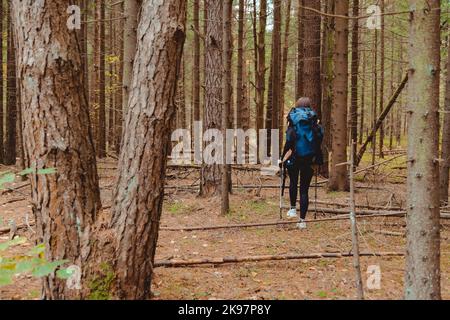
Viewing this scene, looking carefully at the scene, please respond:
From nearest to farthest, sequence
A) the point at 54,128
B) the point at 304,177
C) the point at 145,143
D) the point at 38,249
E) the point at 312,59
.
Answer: the point at 38,249 < the point at 54,128 < the point at 145,143 < the point at 304,177 < the point at 312,59

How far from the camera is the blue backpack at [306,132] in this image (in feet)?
23.0

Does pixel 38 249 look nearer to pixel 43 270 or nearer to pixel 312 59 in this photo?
pixel 43 270

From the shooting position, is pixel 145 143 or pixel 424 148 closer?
pixel 424 148

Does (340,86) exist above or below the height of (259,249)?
above

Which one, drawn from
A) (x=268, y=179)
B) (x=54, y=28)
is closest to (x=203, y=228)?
(x=54, y=28)

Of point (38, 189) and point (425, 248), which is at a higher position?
point (38, 189)

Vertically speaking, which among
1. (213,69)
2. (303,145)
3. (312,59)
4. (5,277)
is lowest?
(5,277)

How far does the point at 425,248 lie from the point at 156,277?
2.74 metres

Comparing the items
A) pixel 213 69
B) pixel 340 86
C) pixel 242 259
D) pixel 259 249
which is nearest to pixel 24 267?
pixel 242 259

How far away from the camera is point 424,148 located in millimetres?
3400

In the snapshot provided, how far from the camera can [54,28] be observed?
3.50 metres

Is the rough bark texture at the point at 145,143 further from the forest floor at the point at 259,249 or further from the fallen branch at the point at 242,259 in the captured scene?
the fallen branch at the point at 242,259

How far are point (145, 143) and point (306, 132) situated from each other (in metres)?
3.94
